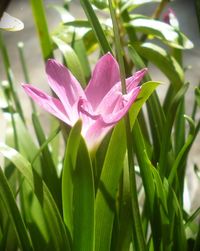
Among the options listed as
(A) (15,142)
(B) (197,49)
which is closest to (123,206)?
(A) (15,142)


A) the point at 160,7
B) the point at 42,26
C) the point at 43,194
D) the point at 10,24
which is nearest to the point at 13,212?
the point at 43,194

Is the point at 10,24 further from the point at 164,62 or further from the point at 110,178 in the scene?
the point at 164,62

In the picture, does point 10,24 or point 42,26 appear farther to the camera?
point 42,26

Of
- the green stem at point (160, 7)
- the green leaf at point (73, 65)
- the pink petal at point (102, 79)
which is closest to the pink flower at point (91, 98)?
the pink petal at point (102, 79)

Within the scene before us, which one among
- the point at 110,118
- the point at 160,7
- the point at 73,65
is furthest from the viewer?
the point at 160,7

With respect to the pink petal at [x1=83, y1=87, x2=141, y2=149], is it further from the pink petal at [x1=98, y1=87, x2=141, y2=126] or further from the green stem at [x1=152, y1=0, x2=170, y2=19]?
the green stem at [x1=152, y1=0, x2=170, y2=19]

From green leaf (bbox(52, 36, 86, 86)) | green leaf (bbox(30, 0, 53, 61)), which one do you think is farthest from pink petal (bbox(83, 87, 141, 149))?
green leaf (bbox(30, 0, 53, 61))
